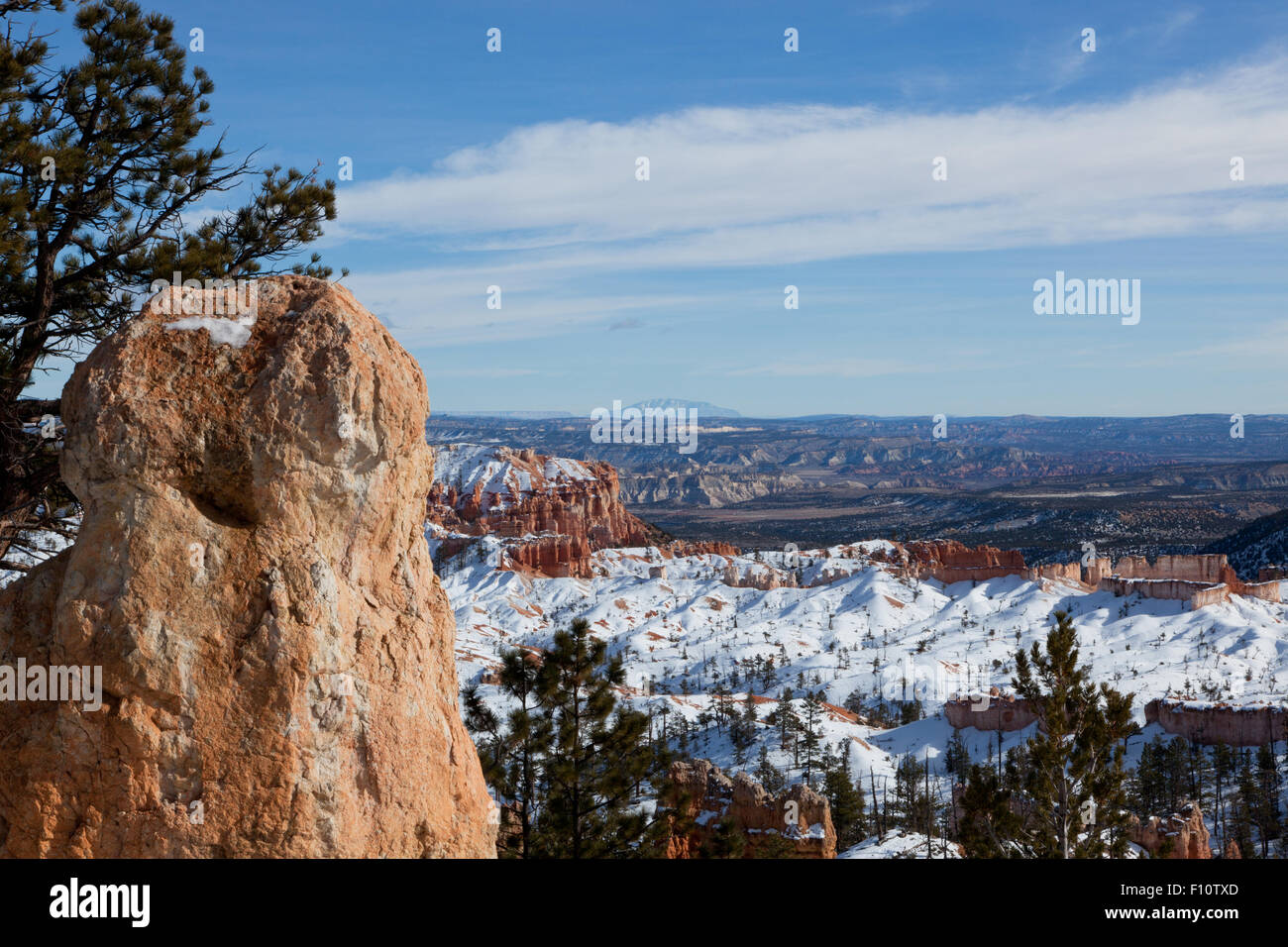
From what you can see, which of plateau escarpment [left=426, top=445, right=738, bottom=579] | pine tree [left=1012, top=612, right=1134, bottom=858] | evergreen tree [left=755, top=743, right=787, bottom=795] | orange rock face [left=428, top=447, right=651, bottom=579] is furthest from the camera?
orange rock face [left=428, top=447, right=651, bottom=579]

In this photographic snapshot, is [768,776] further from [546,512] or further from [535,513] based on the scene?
[546,512]

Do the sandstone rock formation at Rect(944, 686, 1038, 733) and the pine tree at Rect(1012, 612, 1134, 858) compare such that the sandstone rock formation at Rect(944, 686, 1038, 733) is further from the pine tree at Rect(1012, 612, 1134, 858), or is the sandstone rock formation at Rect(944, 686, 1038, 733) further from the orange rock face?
the orange rock face

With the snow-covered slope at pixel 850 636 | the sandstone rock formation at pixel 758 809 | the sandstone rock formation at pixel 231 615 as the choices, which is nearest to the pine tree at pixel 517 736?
the sandstone rock formation at pixel 758 809

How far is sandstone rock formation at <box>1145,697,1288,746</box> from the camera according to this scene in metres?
62.1

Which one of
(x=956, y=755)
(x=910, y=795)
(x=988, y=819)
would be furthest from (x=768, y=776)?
(x=988, y=819)

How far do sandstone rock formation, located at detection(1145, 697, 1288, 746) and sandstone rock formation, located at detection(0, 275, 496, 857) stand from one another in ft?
220

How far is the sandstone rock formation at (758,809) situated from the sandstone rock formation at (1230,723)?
4253cm

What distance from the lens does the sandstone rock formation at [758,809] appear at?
28.7 m

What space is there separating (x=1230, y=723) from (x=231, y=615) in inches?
2726

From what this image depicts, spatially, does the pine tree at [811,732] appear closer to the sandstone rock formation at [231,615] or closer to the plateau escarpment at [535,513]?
the sandstone rock formation at [231,615]

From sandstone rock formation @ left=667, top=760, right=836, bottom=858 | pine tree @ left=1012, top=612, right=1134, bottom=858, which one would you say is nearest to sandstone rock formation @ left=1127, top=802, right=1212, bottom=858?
sandstone rock formation @ left=667, top=760, right=836, bottom=858
